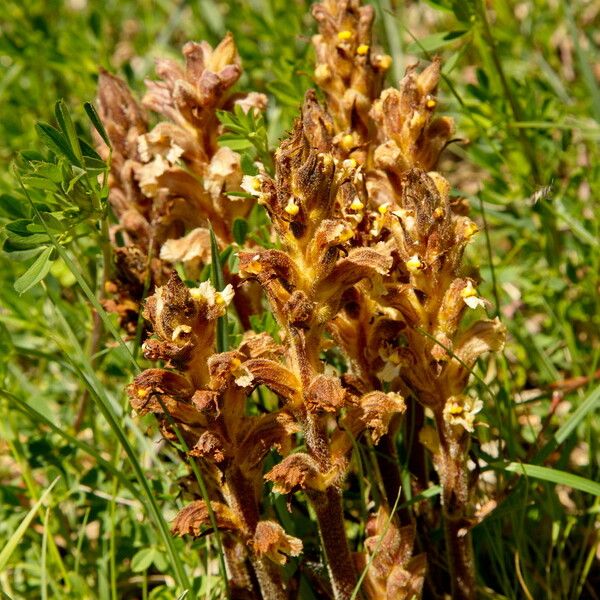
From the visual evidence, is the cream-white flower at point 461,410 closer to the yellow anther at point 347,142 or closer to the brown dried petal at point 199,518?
the brown dried petal at point 199,518

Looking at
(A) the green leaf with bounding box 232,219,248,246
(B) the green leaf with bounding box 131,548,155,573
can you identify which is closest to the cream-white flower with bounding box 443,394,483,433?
(A) the green leaf with bounding box 232,219,248,246

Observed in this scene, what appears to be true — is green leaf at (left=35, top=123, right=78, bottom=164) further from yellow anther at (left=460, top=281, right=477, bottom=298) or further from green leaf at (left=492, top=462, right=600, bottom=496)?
green leaf at (left=492, top=462, right=600, bottom=496)

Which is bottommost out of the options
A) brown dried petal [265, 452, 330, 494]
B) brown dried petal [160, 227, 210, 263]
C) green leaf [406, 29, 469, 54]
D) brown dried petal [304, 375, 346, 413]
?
brown dried petal [265, 452, 330, 494]

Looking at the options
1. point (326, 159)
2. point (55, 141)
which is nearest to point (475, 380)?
point (326, 159)

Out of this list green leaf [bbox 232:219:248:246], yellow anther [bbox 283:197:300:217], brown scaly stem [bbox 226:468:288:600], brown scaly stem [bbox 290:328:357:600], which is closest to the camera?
yellow anther [bbox 283:197:300:217]

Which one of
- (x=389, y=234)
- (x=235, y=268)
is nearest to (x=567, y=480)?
(x=389, y=234)

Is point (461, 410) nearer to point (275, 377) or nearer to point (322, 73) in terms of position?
point (275, 377)

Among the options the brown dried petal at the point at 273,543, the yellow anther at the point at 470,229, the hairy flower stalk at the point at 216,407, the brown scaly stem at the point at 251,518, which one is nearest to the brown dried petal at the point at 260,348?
the hairy flower stalk at the point at 216,407
